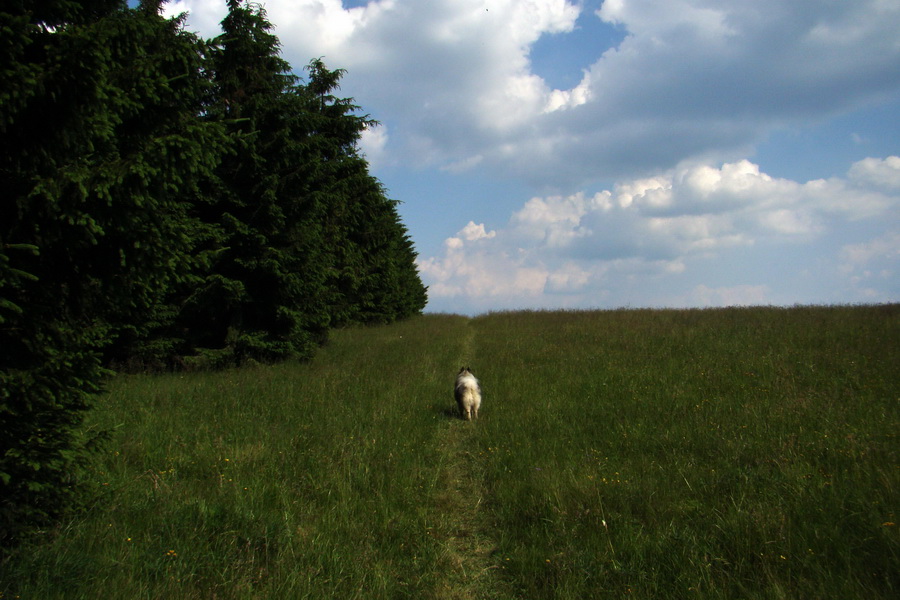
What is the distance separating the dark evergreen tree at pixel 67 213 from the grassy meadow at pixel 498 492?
0.78 metres

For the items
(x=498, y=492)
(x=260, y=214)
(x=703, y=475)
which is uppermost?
(x=260, y=214)

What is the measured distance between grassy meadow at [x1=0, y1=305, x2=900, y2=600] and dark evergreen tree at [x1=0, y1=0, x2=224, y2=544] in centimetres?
78

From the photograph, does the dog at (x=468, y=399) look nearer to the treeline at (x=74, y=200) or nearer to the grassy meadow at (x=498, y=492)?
the grassy meadow at (x=498, y=492)

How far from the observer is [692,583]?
3.46m

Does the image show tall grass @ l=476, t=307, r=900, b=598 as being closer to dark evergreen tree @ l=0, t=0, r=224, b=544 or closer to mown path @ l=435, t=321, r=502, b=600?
mown path @ l=435, t=321, r=502, b=600

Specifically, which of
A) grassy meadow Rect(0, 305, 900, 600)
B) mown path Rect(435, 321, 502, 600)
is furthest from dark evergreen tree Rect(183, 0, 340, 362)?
mown path Rect(435, 321, 502, 600)

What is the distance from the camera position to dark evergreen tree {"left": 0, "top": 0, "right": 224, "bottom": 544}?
3088 mm

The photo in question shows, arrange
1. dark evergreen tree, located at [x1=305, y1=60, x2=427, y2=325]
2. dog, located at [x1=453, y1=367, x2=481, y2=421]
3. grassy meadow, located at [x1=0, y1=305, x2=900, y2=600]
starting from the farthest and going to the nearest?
dark evergreen tree, located at [x1=305, y1=60, x2=427, y2=325] → dog, located at [x1=453, y1=367, x2=481, y2=421] → grassy meadow, located at [x1=0, y1=305, x2=900, y2=600]

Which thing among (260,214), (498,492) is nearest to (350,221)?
(260,214)

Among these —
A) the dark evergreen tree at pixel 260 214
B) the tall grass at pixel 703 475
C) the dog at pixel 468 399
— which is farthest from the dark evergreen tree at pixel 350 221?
the tall grass at pixel 703 475

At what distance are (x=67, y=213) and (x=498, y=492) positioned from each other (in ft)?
14.8

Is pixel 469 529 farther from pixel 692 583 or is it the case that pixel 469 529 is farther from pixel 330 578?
pixel 692 583

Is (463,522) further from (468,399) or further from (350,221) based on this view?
(350,221)

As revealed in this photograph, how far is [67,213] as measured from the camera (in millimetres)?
3123
